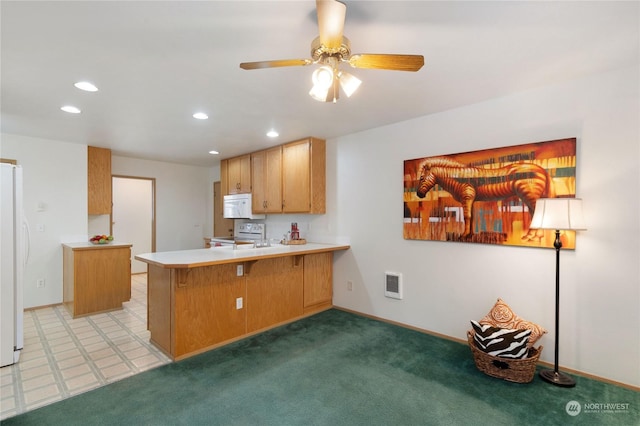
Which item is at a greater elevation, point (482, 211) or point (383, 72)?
point (383, 72)

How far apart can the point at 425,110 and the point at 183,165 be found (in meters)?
5.05

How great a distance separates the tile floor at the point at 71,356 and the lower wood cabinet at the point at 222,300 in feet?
0.87

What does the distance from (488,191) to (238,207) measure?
3751 mm

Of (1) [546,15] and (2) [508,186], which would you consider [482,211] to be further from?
(1) [546,15]

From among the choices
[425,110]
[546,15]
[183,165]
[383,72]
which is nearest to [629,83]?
[546,15]

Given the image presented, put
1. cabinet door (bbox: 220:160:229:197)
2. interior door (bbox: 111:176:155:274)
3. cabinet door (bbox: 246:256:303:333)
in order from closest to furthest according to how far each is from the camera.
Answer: cabinet door (bbox: 246:256:303:333)
cabinet door (bbox: 220:160:229:197)
interior door (bbox: 111:176:155:274)

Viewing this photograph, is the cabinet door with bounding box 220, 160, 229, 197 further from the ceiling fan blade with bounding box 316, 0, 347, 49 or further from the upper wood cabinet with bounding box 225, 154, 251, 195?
the ceiling fan blade with bounding box 316, 0, 347, 49

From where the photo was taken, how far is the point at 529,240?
2.63 meters

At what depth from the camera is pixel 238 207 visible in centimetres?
518

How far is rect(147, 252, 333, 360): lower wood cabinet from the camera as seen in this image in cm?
275

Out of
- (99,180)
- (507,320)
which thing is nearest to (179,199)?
(99,180)

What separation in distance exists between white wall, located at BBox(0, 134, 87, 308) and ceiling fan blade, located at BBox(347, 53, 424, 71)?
467cm

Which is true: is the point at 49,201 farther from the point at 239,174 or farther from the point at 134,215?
the point at 239,174

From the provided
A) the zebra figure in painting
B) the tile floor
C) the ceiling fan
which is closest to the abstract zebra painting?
the zebra figure in painting
